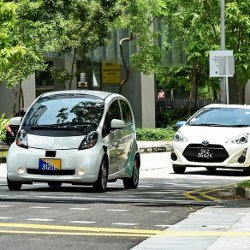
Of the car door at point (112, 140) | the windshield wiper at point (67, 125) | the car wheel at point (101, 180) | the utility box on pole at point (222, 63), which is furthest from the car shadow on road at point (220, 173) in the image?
the utility box on pole at point (222, 63)

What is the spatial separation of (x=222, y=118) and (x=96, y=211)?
11195mm

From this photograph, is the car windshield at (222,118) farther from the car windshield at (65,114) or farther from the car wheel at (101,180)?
the car wheel at (101,180)

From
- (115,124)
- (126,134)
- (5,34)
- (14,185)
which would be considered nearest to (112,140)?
(115,124)

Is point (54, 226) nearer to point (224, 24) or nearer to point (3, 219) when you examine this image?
point (3, 219)

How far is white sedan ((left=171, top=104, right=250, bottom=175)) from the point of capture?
2320cm

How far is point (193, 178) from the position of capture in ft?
74.6

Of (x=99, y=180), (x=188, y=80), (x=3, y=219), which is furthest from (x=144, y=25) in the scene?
(x=3, y=219)

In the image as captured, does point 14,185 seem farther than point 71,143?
Yes

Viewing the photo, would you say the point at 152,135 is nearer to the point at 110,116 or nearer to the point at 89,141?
the point at 110,116

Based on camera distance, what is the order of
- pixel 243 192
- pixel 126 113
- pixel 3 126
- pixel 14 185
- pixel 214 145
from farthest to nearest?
1. pixel 3 126
2. pixel 214 145
3. pixel 126 113
4. pixel 14 185
5. pixel 243 192

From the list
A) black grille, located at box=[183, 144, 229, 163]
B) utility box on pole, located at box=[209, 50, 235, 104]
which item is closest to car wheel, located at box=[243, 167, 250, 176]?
black grille, located at box=[183, 144, 229, 163]

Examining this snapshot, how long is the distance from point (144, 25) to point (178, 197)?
3125 centimetres

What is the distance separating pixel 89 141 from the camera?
1739 cm

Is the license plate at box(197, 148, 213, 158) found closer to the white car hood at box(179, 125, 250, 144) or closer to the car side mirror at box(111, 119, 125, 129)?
the white car hood at box(179, 125, 250, 144)
